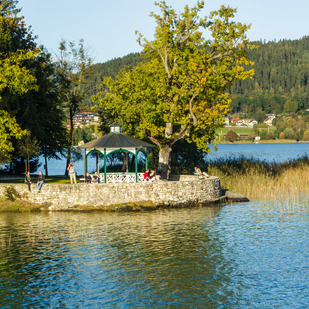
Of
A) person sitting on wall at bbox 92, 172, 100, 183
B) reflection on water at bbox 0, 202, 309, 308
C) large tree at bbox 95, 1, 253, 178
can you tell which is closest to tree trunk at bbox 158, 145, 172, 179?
large tree at bbox 95, 1, 253, 178

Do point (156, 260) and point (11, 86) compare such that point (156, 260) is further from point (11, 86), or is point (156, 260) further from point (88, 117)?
point (88, 117)

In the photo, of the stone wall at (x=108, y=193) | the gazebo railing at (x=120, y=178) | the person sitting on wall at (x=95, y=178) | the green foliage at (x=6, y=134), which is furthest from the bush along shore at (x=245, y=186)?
the gazebo railing at (x=120, y=178)

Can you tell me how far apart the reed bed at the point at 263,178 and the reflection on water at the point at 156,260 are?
823cm

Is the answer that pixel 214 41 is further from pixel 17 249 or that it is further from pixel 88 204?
pixel 17 249

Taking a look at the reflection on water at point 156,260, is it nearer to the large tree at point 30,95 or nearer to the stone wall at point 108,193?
the stone wall at point 108,193

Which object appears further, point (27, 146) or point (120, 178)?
point (27, 146)

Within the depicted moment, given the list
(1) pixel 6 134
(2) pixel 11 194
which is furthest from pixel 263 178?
(1) pixel 6 134

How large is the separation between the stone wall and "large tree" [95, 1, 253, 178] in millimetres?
6703

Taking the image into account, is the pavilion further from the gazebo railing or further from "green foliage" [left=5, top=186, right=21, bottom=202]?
"green foliage" [left=5, top=186, right=21, bottom=202]

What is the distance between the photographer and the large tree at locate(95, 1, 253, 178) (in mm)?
40938

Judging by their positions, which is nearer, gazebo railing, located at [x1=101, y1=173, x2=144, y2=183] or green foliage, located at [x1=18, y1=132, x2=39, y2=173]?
gazebo railing, located at [x1=101, y1=173, x2=144, y2=183]

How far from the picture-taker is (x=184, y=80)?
135 feet

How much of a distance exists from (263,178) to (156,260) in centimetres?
2379

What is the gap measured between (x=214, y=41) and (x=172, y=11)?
14.0ft
